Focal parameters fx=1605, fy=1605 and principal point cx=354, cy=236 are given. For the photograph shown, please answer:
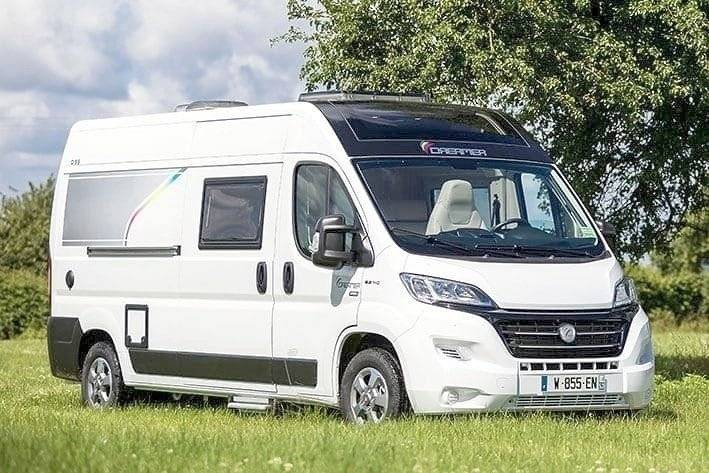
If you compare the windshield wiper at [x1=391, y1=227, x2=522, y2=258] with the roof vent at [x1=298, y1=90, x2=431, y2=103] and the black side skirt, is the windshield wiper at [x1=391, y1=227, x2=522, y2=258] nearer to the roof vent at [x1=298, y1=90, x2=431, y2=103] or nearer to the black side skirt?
the roof vent at [x1=298, y1=90, x2=431, y2=103]

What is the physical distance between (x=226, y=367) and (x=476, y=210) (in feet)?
9.02

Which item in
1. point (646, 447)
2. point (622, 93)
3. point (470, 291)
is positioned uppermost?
point (622, 93)

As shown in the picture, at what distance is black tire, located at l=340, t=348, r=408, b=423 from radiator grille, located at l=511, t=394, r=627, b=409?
2.82 feet

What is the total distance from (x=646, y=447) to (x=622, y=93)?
9033 mm

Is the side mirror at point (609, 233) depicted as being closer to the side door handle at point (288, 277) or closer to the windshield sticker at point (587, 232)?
the windshield sticker at point (587, 232)

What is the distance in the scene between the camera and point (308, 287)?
13008mm

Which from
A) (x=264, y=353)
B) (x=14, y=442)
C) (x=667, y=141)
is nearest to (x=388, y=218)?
(x=264, y=353)

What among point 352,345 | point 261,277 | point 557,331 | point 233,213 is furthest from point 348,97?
point 557,331

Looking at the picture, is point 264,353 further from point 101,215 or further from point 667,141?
point 667,141

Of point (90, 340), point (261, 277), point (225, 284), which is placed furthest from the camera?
point (90, 340)

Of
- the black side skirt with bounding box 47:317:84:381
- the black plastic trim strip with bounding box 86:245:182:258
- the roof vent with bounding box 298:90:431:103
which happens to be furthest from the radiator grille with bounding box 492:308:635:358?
the black side skirt with bounding box 47:317:84:381

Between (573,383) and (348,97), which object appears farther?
(348,97)

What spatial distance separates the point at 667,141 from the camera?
2131 cm

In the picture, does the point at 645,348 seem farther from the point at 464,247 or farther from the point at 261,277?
the point at 261,277
